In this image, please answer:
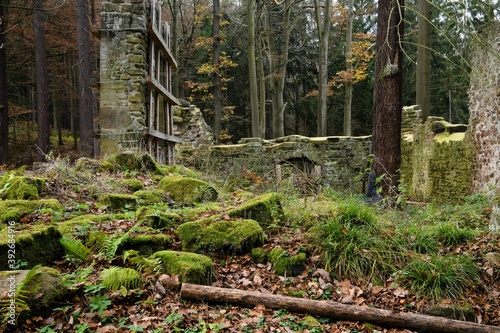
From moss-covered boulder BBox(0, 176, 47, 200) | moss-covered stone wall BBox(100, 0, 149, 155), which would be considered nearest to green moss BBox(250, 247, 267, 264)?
moss-covered boulder BBox(0, 176, 47, 200)

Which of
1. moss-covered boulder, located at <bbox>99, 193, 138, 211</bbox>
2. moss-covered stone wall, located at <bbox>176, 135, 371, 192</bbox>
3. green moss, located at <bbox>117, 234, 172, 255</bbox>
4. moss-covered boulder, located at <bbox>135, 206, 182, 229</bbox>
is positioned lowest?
green moss, located at <bbox>117, 234, 172, 255</bbox>

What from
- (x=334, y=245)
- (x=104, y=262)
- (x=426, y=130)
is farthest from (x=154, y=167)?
(x=426, y=130)

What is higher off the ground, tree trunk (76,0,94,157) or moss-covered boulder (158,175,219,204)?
tree trunk (76,0,94,157)

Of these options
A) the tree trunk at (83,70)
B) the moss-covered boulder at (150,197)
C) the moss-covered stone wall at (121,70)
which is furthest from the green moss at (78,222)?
the tree trunk at (83,70)

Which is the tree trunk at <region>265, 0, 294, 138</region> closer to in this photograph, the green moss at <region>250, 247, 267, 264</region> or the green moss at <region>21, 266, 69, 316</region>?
the green moss at <region>250, 247, 267, 264</region>

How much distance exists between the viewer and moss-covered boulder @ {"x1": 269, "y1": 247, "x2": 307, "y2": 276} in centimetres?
384

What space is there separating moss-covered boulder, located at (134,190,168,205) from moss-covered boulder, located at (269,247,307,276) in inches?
88.5

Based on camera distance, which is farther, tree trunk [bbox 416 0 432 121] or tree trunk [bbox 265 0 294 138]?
tree trunk [bbox 265 0 294 138]

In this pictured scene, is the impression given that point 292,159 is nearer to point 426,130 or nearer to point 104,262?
point 426,130

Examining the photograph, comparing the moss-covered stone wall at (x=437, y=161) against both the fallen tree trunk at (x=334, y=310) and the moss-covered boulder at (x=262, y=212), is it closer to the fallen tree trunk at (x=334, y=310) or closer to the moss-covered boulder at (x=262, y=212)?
the moss-covered boulder at (x=262, y=212)

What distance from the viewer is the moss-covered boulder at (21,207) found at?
4012mm

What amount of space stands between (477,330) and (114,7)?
9531mm

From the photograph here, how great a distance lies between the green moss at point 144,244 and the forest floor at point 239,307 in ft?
0.62

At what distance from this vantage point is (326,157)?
13.9m
